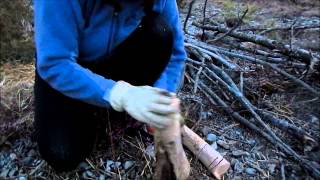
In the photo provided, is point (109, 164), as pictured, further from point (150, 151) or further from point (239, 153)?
point (239, 153)

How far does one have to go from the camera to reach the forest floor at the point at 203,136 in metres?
1.70

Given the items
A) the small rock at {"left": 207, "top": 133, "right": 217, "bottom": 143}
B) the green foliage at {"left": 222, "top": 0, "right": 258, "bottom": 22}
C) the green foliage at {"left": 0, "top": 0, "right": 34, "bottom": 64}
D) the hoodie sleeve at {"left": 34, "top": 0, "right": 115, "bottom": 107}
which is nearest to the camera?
the hoodie sleeve at {"left": 34, "top": 0, "right": 115, "bottom": 107}

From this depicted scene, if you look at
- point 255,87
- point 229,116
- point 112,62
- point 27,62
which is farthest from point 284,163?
point 27,62

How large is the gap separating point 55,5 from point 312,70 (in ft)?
4.44

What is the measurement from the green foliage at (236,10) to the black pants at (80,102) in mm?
1806

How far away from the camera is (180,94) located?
83.0 inches

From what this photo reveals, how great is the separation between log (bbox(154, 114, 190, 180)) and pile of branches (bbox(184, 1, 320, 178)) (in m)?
0.56

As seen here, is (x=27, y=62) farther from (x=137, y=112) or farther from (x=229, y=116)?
(x=137, y=112)

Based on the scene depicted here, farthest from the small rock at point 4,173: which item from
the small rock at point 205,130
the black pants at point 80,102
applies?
Answer: the small rock at point 205,130

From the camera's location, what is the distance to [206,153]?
1707 millimetres

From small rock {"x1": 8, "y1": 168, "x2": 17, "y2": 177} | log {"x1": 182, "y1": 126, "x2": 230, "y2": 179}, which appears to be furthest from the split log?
small rock {"x1": 8, "y1": 168, "x2": 17, "y2": 177}

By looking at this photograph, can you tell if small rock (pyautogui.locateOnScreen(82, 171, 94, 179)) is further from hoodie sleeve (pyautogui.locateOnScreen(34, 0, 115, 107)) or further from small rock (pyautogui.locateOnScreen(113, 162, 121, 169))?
hoodie sleeve (pyautogui.locateOnScreen(34, 0, 115, 107))

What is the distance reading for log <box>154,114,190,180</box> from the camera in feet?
4.01

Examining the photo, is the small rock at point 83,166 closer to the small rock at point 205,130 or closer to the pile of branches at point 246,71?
the small rock at point 205,130
